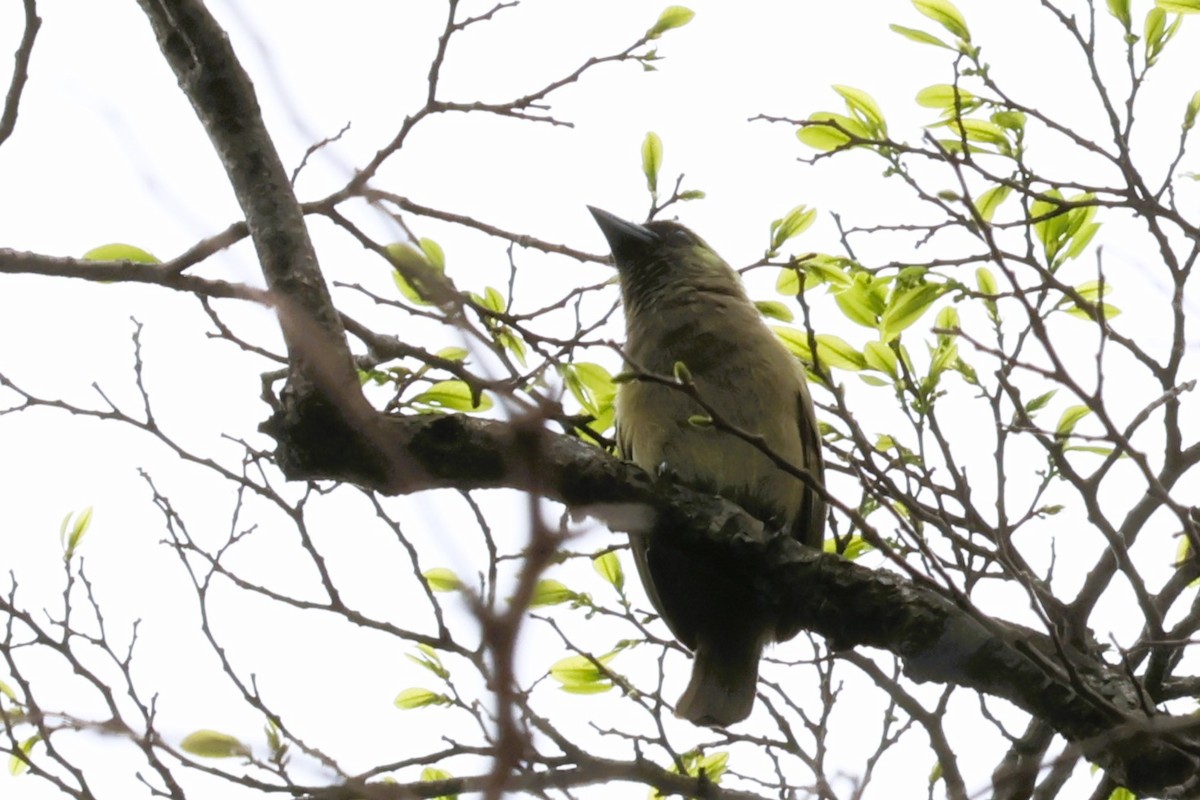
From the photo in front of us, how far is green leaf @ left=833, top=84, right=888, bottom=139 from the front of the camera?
3.36 m

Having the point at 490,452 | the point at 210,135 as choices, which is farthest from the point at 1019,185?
the point at 210,135

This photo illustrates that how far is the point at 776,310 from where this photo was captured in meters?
3.65

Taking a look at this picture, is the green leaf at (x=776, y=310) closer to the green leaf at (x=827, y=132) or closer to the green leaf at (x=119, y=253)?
the green leaf at (x=827, y=132)

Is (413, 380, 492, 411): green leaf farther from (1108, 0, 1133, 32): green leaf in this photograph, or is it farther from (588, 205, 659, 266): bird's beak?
(1108, 0, 1133, 32): green leaf

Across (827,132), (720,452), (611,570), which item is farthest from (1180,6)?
(611,570)

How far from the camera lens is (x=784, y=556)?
2939mm

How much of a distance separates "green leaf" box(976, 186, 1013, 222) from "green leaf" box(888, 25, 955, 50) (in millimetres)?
417

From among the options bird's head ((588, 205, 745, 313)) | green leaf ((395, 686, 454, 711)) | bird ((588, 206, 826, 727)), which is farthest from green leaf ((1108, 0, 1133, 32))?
green leaf ((395, 686, 454, 711))

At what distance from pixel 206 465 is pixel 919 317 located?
6.34 feet

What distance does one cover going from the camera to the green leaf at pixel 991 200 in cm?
332

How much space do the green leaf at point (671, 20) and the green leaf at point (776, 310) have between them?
33.4 inches

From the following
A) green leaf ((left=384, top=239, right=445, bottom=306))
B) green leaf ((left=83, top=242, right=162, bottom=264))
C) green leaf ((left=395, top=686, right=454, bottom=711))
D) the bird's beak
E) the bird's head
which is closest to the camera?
green leaf ((left=384, top=239, right=445, bottom=306))

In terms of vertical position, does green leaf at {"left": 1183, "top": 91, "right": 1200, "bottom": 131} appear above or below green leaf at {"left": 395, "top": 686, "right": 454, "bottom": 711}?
above

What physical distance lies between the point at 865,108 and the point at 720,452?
113 centimetres
